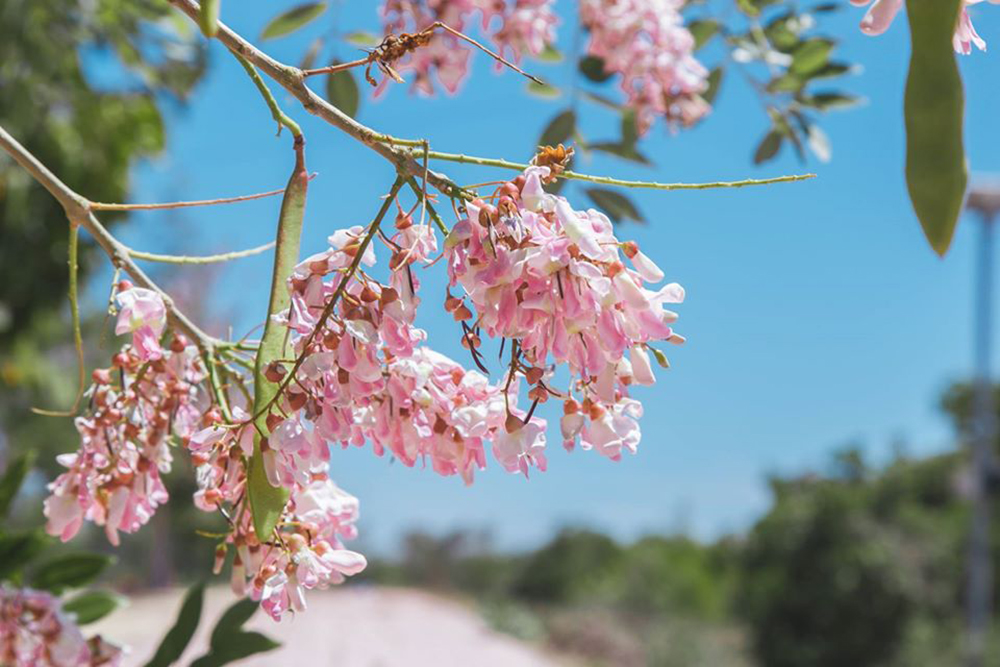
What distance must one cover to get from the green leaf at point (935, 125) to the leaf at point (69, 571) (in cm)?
74

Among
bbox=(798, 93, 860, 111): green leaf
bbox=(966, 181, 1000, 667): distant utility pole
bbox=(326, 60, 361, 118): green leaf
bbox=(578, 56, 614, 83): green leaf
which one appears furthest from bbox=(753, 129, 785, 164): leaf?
bbox=(966, 181, 1000, 667): distant utility pole

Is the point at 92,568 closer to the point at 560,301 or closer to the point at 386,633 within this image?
the point at 560,301

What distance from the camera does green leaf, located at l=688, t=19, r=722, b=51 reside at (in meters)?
1.18

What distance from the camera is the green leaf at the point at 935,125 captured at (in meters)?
0.30

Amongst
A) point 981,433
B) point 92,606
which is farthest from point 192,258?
point 981,433

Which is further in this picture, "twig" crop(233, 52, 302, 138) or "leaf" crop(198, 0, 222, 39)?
"twig" crop(233, 52, 302, 138)

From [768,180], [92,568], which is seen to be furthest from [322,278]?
[92,568]

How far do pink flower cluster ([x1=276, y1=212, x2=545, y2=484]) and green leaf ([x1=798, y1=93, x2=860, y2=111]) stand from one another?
0.77 m

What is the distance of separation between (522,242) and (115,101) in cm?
237

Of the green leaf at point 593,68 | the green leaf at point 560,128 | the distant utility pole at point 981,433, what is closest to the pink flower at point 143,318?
the green leaf at point 560,128

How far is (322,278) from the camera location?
0.46 m

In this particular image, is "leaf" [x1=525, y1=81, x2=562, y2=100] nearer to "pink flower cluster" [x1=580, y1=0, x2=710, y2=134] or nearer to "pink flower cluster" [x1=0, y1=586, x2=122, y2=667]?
"pink flower cluster" [x1=580, y1=0, x2=710, y2=134]

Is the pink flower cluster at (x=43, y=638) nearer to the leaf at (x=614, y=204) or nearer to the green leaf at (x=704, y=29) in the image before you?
the leaf at (x=614, y=204)

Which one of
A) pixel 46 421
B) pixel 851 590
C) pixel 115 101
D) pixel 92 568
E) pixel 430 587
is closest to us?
pixel 92 568
